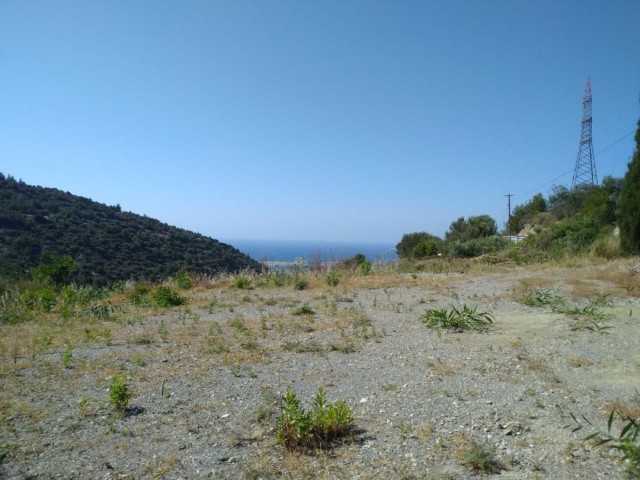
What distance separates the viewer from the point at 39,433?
3281 mm

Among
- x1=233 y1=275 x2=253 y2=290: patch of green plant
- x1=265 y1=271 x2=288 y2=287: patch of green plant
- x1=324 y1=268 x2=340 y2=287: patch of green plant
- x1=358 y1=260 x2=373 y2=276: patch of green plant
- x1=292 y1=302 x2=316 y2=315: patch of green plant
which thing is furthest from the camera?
x1=358 y1=260 x2=373 y2=276: patch of green plant

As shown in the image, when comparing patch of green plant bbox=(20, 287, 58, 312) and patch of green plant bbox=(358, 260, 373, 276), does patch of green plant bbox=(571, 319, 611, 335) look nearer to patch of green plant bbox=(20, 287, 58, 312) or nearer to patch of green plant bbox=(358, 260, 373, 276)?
patch of green plant bbox=(358, 260, 373, 276)

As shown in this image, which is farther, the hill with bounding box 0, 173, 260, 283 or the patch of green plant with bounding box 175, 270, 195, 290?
the hill with bounding box 0, 173, 260, 283

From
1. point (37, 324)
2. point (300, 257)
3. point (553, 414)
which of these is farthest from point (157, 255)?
point (553, 414)

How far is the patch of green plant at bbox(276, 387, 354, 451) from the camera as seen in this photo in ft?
9.89

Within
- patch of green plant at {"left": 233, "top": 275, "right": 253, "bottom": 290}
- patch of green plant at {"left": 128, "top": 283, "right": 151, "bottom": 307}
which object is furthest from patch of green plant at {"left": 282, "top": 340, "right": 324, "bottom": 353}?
patch of green plant at {"left": 233, "top": 275, "right": 253, "bottom": 290}

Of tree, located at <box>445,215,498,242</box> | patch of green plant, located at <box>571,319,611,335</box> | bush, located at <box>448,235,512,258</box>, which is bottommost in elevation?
patch of green plant, located at <box>571,319,611,335</box>

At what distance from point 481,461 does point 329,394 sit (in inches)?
63.9

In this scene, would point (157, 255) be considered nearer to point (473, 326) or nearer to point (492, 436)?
point (473, 326)

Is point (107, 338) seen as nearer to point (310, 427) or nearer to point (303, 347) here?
point (303, 347)

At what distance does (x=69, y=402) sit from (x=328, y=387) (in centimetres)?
236

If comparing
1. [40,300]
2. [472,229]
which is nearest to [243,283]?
[40,300]

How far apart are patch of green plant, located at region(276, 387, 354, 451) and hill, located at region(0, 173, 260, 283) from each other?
50.2 feet

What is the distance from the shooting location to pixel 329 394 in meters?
3.99
